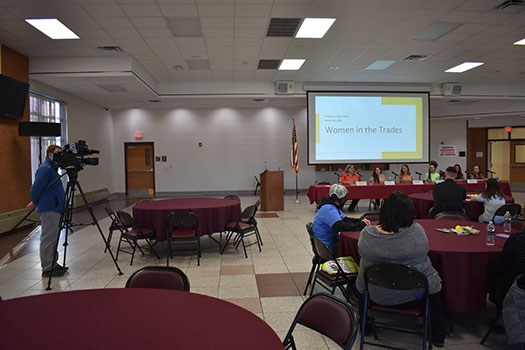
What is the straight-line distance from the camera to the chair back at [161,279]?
219cm

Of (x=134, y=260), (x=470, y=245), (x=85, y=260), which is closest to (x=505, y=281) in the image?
(x=470, y=245)

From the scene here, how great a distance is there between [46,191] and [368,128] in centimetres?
818

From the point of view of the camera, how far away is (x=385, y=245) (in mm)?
2451

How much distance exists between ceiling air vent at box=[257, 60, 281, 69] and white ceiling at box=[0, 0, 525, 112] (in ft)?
0.80

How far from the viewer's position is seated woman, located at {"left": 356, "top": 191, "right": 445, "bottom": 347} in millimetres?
2420

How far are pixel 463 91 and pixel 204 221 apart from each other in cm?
1106

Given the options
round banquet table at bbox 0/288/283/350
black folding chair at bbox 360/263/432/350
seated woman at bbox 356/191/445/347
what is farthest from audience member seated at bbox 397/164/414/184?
round banquet table at bbox 0/288/283/350

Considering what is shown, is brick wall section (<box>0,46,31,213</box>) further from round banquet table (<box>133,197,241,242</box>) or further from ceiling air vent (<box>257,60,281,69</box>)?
ceiling air vent (<box>257,60,281,69</box>)

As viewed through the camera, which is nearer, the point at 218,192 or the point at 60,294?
the point at 60,294

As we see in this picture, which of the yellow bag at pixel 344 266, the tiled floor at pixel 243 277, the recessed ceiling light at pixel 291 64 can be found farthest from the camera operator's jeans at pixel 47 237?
the recessed ceiling light at pixel 291 64

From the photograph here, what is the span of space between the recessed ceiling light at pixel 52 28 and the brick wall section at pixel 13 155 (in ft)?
4.76

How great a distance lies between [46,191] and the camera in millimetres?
4340

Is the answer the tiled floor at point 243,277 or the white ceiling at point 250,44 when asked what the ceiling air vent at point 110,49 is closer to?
the white ceiling at point 250,44

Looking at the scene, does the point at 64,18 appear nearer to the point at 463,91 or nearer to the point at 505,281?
the point at 505,281
